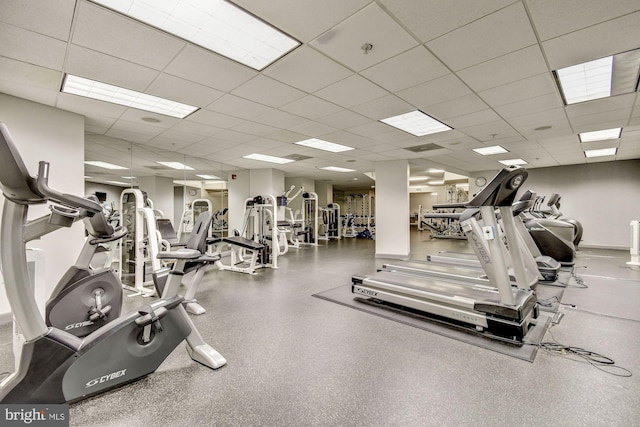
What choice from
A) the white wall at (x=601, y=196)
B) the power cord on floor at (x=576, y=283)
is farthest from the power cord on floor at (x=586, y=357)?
the white wall at (x=601, y=196)

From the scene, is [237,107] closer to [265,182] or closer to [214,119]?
[214,119]

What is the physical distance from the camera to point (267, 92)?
3.11 m

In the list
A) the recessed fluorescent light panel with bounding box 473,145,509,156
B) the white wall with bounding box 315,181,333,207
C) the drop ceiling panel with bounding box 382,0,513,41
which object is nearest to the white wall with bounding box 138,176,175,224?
the drop ceiling panel with bounding box 382,0,513,41

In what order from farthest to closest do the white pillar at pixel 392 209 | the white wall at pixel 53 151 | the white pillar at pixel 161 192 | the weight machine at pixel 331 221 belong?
the weight machine at pixel 331 221
the white pillar at pixel 392 209
the white pillar at pixel 161 192
the white wall at pixel 53 151

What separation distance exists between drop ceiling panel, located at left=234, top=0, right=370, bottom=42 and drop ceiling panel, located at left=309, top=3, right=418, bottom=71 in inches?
3.0

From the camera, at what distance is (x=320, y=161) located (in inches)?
290

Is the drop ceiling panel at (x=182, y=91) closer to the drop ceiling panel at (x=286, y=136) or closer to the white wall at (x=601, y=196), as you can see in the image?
the drop ceiling panel at (x=286, y=136)

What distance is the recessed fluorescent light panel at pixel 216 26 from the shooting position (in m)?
1.80

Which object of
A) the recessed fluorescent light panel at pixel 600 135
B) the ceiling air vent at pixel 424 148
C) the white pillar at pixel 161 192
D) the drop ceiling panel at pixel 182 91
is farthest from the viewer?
the white pillar at pixel 161 192

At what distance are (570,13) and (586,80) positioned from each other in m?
1.60

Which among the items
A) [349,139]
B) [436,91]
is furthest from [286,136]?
[436,91]

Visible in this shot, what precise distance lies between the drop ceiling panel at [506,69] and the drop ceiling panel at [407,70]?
321 millimetres

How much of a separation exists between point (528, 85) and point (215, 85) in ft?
11.5

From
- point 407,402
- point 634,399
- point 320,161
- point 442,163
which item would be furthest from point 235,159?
point 634,399
